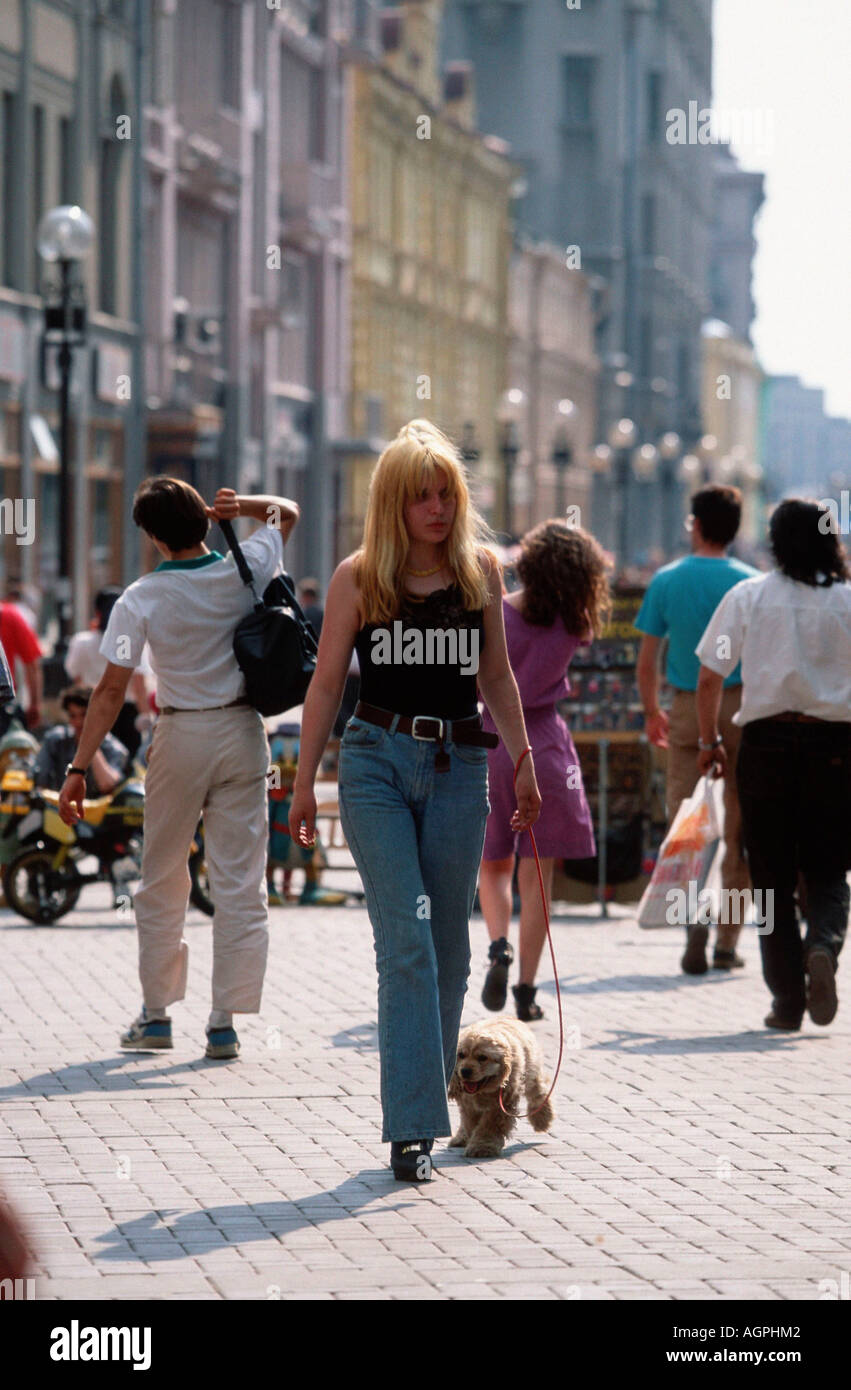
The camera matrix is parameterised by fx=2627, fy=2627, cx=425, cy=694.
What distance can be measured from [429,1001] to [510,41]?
90887mm

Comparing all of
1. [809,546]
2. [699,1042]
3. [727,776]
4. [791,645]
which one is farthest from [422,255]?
[699,1042]

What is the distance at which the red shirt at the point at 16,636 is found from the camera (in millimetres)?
15602

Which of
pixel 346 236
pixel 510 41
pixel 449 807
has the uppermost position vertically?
pixel 510 41

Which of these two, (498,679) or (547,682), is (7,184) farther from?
(498,679)

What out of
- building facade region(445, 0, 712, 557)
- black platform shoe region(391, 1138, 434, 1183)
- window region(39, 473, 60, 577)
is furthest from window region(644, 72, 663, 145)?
black platform shoe region(391, 1138, 434, 1183)

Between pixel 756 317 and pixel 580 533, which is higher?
pixel 756 317

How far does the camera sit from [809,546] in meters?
9.38

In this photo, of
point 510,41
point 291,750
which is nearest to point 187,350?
point 291,750

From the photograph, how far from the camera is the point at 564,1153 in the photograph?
7.13 metres

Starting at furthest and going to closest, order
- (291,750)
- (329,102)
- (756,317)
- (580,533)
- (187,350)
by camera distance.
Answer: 1. (756,317)
2. (329,102)
3. (187,350)
4. (291,750)
5. (580,533)

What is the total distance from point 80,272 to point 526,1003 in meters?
24.4

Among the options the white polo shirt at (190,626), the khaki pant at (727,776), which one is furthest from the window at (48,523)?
the white polo shirt at (190,626)

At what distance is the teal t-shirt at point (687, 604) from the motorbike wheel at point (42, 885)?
348cm

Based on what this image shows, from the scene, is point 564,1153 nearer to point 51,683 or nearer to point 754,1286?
point 754,1286
